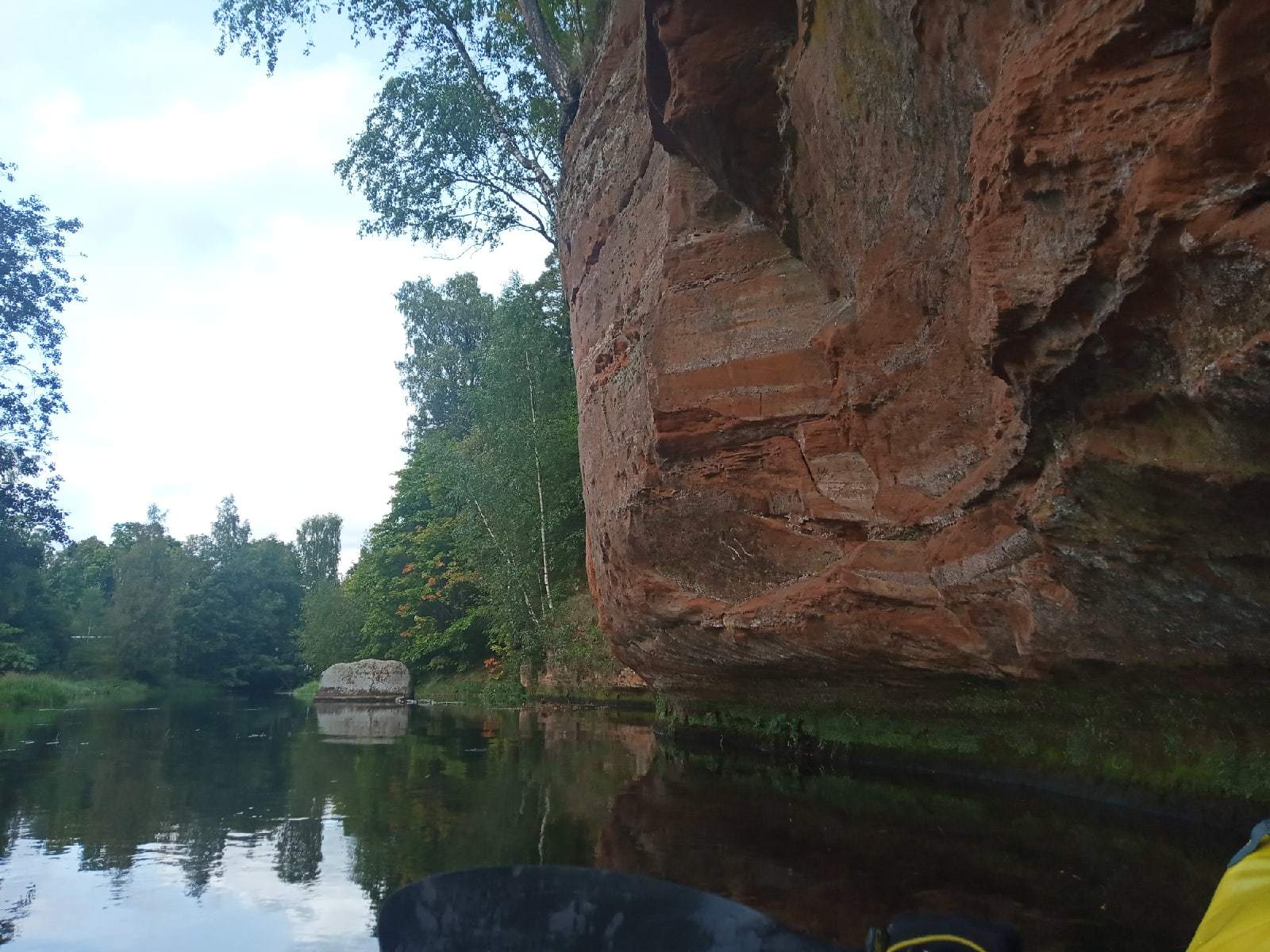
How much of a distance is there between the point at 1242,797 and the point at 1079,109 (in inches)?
173

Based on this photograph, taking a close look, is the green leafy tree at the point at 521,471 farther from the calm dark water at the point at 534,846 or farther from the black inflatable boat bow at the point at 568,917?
the black inflatable boat bow at the point at 568,917

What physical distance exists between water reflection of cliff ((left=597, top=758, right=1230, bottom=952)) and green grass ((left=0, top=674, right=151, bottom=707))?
22.7m

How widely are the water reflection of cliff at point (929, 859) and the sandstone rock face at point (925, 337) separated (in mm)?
1128

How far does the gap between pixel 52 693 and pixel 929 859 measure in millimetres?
27743

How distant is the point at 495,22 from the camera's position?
60.8ft

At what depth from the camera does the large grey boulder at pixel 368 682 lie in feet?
94.2

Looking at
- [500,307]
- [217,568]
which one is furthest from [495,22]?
[217,568]

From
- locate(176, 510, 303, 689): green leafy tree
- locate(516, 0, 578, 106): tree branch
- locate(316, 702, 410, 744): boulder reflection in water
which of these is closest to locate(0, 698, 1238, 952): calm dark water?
locate(316, 702, 410, 744): boulder reflection in water

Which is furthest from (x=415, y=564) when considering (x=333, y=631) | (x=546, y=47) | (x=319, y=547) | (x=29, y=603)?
(x=319, y=547)

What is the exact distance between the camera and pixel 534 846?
544 cm

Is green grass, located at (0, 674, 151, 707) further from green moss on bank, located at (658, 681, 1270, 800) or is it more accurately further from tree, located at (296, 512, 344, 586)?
tree, located at (296, 512, 344, 586)

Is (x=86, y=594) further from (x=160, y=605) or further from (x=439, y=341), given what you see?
(x=439, y=341)

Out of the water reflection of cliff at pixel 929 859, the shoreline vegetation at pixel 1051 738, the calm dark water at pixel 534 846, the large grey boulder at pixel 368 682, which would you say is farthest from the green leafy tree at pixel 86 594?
the water reflection of cliff at pixel 929 859

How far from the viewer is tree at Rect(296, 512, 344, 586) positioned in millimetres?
76750
